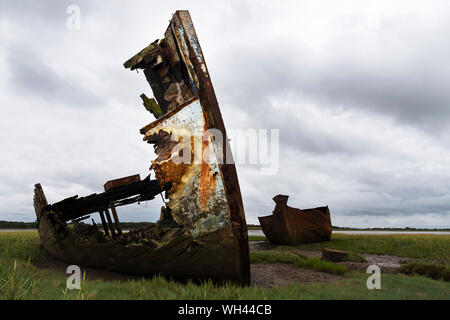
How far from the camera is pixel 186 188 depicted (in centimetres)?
402

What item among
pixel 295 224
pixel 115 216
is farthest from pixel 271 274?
pixel 295 224

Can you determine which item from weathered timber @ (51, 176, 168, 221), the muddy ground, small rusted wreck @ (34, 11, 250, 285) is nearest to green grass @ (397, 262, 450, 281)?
the muddy ground

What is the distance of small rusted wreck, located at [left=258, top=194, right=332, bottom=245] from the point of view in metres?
12.1

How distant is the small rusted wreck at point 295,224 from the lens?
12125mm

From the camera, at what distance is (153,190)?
514 cm

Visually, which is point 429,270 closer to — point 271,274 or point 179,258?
point 271,274

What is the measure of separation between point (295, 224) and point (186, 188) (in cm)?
932

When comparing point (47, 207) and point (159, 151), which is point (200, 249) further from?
point (47, 207)

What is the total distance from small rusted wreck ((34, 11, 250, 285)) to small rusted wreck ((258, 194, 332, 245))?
8.10 metres

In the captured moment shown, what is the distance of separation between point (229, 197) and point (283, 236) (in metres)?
9.30

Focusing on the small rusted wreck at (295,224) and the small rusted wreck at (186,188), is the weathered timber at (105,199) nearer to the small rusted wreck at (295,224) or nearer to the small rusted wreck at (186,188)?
the small rusted wreck at (186,188)

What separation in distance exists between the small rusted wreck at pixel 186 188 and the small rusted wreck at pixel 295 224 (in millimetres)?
8097

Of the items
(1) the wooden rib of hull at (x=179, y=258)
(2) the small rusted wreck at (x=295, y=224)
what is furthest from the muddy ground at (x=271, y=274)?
(2) the small rusted wreck at (x=295, y=224)
